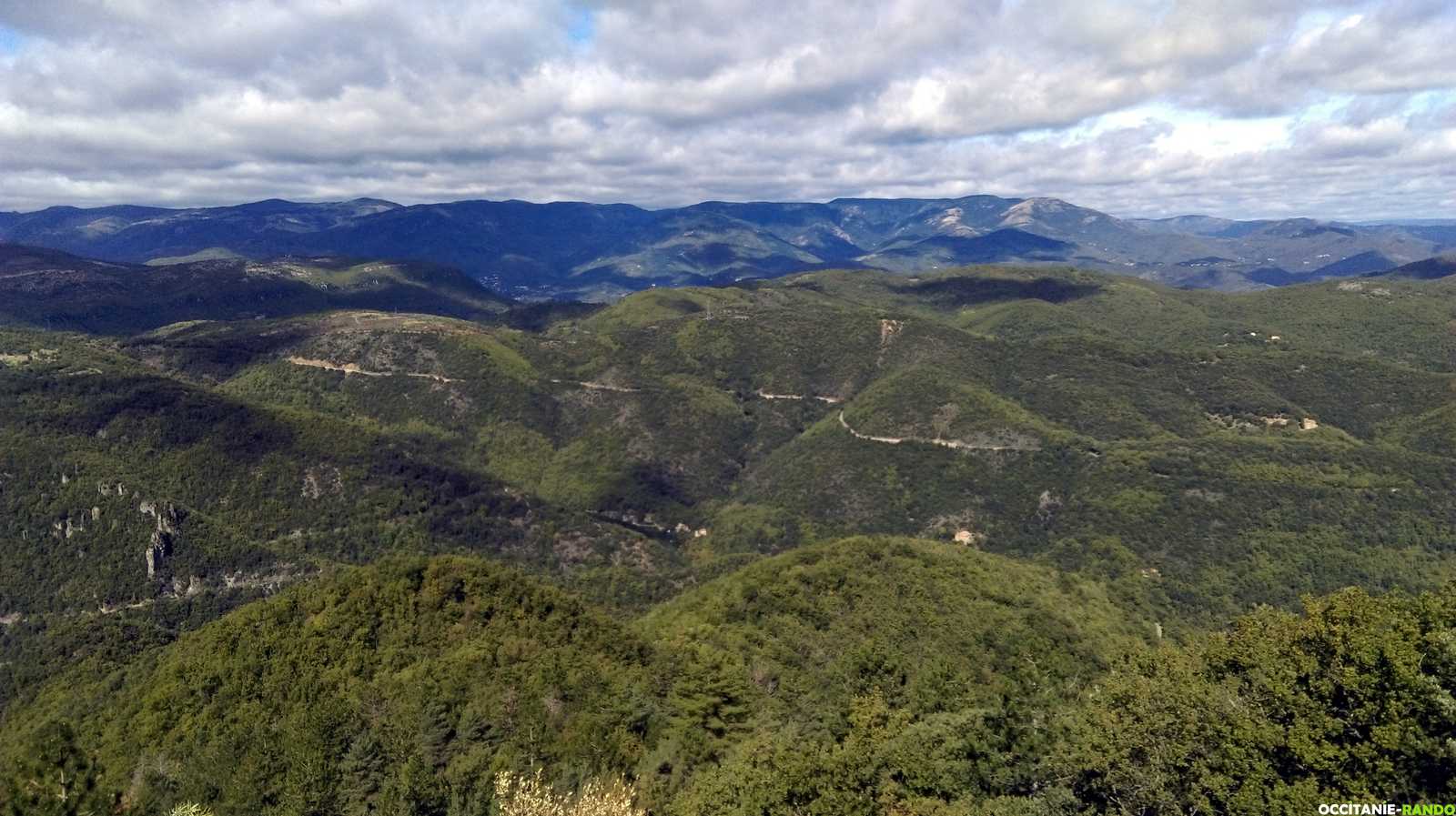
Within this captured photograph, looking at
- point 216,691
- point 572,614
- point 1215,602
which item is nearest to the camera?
point 216,691

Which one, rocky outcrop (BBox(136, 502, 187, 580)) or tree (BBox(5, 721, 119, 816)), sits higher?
tree (BBox(5, 721, 119, 816))

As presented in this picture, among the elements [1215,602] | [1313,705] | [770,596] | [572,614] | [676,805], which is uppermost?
[1313,705]

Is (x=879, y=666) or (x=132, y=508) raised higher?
(x=879, y=666)

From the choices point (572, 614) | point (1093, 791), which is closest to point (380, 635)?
point (572, 614)

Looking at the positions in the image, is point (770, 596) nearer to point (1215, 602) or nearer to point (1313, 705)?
point (1313, 705)

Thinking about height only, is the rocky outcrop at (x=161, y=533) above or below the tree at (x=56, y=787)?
below

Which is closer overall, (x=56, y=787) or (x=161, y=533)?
(x=56, y=787)

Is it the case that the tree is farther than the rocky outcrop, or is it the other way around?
the rocky outcrop

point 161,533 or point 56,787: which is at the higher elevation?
point 56,787

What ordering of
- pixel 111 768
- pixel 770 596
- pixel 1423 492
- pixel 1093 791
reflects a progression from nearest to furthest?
pixel 1093 791 → pixel 111 768 → pixel 770 596 → pixel 1423 492

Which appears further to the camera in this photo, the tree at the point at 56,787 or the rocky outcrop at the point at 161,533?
the rocky outcrop at the point at 161,533

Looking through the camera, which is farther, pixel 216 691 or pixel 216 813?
pixel 216 691
